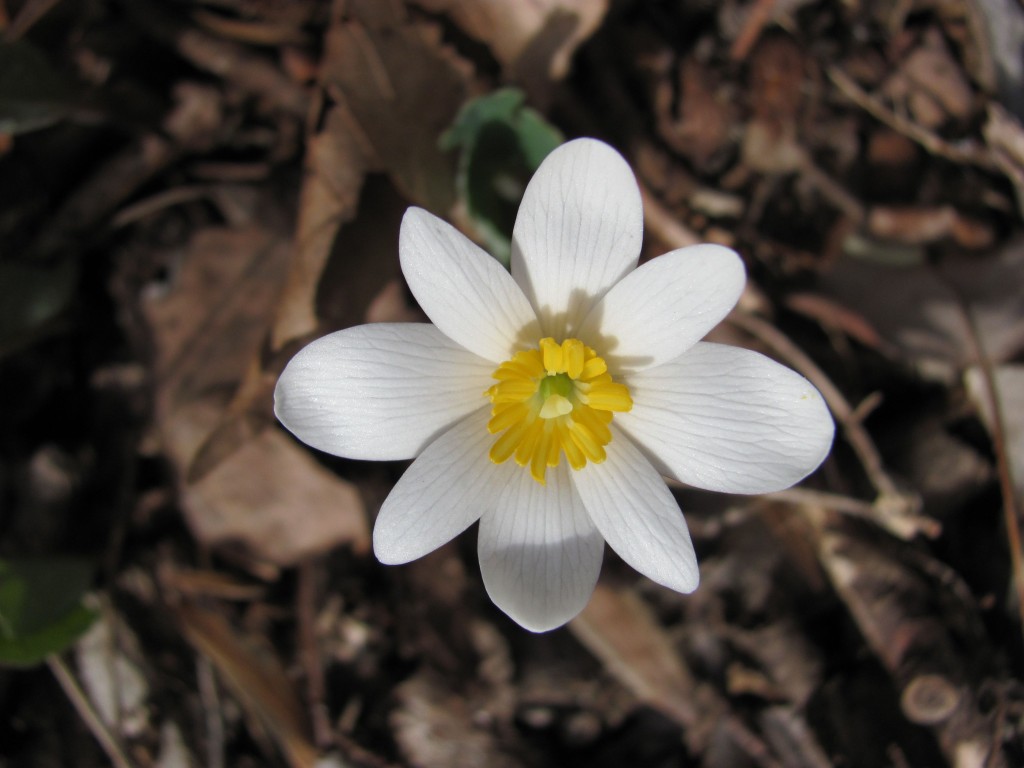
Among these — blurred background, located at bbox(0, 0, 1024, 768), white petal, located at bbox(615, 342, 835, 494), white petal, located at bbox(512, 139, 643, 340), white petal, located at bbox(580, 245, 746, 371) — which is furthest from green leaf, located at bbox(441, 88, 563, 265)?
white petal, located at bbox(615, 342, 835, 494)

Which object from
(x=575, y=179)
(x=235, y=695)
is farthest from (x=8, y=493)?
(x=575, y=179)

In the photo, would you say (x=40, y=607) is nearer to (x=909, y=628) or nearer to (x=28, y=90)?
(x=28, y=90)

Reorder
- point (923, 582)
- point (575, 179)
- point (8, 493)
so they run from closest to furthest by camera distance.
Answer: point (575, 179)
point (923, 582)
point (8, 493)

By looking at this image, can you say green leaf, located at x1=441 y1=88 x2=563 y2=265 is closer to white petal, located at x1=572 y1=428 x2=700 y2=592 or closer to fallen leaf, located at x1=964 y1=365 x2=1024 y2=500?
white petal, located at x1=572 y1=428 x2=700 y2=592

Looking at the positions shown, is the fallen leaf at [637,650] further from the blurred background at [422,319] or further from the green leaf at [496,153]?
the green leaf at [496,153]

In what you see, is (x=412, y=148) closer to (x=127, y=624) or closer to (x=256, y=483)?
(x=256, y=483)
